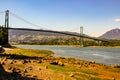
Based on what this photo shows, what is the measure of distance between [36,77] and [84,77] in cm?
471

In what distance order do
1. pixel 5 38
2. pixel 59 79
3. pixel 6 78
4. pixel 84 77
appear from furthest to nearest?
pixel 5 38, pixel 84 77, pixel 59 79, pixel 6 78

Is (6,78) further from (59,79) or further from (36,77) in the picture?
(59,79)

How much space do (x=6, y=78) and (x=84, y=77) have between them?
25.4 ft

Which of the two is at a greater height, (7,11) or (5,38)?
(7,11)

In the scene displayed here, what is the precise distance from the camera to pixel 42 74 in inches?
960

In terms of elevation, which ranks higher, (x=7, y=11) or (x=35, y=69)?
(x=7, y=11)

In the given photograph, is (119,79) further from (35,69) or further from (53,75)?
(35,69)

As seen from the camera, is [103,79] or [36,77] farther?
[103,79]

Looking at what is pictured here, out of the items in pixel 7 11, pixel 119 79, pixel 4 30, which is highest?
pixel 7 11

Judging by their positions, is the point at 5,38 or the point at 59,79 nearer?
the point at 59,79

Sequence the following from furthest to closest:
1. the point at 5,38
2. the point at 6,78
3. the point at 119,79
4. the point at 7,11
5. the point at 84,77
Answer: the point at 7,11 → the point at 5,38 → the point at 119,79 → the point at 84,77 → the point at 6,78

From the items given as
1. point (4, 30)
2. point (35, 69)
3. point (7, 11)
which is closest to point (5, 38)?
point (4, 30)

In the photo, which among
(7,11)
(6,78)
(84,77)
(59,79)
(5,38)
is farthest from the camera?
(7,11)

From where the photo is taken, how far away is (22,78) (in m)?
21.2
